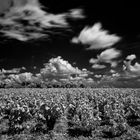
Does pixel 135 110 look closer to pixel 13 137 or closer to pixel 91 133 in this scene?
pixel 91 133

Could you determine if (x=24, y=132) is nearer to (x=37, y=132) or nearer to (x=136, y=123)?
(x=37, y=132)

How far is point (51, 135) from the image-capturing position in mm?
11195

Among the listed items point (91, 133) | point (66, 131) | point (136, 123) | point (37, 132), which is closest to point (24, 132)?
point (37, 132)

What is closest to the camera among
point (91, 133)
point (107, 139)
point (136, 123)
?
point (107, 139)

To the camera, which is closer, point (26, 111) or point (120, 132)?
point (120, 132)

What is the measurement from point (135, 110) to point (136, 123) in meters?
1.34

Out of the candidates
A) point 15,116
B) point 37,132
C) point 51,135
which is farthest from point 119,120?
point 15,116

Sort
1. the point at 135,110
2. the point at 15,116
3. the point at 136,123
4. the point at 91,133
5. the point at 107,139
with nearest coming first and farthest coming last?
1. the point at 107,139
2. the point at 91,133
3. the point at 15,116
4. the point at 136,123
5. the point at 135,110

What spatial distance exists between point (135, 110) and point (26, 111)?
8.00 metres

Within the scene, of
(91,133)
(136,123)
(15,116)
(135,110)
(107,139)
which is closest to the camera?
(107,139)

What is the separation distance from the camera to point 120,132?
1121 cm

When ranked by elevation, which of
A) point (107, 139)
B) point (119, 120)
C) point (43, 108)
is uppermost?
point (43, 108)

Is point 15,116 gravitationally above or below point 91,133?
above

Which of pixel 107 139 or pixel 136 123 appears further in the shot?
pixel 136 123
